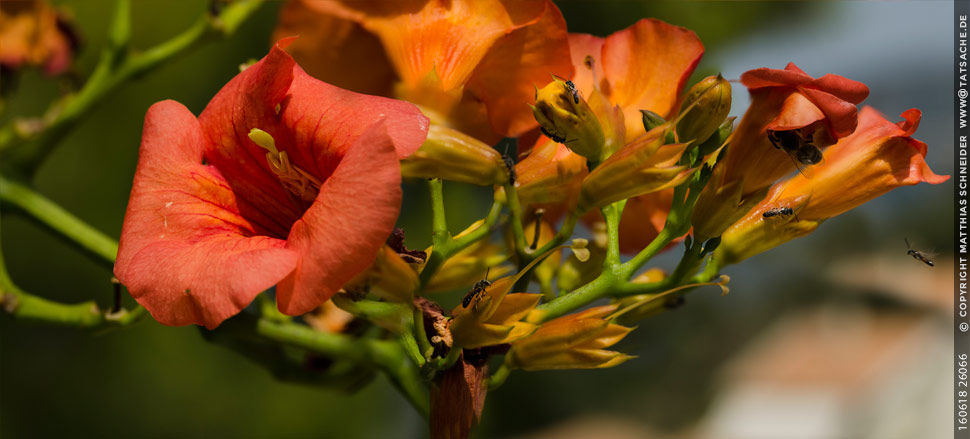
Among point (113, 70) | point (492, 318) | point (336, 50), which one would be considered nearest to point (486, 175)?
point (492, 318)

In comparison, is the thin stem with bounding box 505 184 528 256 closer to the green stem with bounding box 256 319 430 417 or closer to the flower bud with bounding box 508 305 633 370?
the flower bud with bounding box 508 305 633 370

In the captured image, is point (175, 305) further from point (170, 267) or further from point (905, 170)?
point (905, 170)

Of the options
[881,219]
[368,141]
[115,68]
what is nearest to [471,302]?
[368,141]

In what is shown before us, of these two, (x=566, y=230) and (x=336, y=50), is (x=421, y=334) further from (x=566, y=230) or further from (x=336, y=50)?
(x=336, y=50)

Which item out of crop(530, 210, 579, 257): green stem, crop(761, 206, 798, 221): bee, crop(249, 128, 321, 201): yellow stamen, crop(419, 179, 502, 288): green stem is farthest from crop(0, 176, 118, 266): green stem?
crop(761, 206, 798, 221): bee

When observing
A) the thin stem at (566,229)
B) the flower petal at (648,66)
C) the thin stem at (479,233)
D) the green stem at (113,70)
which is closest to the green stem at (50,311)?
the green stem at (113,70)
